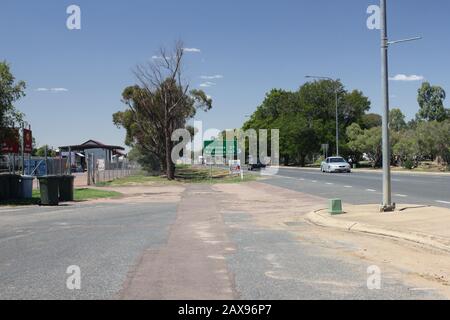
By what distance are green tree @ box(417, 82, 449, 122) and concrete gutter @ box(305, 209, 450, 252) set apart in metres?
95.3

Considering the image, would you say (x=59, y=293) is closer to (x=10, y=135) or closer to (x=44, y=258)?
(x=44, y=258)

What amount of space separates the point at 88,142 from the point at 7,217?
87519mm

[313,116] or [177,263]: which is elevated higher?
[313,116]

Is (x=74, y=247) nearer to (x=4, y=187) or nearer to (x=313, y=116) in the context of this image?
(x=4, y=187)

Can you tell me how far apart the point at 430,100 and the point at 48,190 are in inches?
3726

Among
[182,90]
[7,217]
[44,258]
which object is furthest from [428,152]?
[44,258]

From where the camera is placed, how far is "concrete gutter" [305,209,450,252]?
9516mm

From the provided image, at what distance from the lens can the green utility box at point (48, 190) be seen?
21.5 m

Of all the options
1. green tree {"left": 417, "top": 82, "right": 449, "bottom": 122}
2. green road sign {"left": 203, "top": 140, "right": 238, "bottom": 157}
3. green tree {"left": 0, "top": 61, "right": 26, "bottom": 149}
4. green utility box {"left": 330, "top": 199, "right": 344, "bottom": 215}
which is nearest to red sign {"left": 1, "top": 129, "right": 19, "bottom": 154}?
green tree {"left": 0, "top": 61, "right": 26, "bottom": 149}

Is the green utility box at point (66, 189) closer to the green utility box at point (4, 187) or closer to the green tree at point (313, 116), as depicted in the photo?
the green utility box at point (4, 187)

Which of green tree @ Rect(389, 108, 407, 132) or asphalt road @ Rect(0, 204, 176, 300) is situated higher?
green tree @ Rect(389, 108, 407, 132)

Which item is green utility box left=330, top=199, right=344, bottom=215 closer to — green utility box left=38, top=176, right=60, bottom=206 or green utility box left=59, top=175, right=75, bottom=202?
green utility box left=38, top=176, right=60, bottom=206

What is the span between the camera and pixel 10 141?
24.5 meters

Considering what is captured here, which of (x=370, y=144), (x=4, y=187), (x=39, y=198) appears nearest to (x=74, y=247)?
(x=4, y=187)
